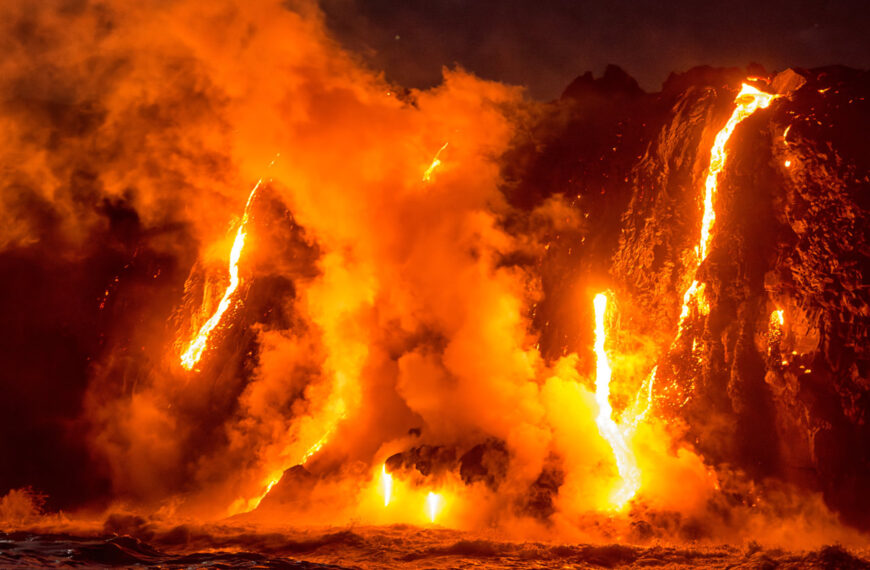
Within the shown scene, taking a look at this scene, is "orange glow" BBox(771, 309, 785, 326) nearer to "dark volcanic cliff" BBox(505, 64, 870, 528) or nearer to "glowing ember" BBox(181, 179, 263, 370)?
"dark volcanic cliff" BBox(505, 64, 870, 528)

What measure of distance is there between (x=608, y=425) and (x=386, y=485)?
14.5 ft

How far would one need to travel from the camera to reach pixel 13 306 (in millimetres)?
16422

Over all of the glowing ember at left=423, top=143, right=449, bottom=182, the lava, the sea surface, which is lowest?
the sea surface

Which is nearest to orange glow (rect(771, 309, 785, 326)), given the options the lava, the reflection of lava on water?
the reflection of lava on water

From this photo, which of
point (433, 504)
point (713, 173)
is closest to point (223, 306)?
point (433, 504)

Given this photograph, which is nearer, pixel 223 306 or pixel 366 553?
pixel 366 553

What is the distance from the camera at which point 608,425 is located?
1295 centimetres

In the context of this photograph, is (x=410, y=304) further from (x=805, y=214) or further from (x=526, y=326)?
(x=805, y=214)

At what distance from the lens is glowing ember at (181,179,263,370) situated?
16.5m

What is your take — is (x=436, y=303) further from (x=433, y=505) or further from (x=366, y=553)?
(x=366, y=553)

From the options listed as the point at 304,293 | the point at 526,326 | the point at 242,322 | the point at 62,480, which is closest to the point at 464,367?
the point at 526,326

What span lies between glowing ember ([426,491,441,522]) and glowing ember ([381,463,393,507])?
88 centimetres

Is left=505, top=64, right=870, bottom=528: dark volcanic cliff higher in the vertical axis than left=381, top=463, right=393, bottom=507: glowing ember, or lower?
higher

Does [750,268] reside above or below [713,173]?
below
